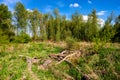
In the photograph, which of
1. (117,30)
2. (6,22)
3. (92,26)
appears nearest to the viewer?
(117,30)

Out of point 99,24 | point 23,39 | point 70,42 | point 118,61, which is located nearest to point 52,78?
point 118,61

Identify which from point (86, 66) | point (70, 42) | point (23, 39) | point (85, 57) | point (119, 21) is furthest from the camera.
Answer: point (119, 21)

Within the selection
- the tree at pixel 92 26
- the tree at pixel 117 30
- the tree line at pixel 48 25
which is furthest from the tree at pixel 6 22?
the tree at pixel 117 30

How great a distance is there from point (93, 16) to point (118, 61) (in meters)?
14.6

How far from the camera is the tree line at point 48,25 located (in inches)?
784

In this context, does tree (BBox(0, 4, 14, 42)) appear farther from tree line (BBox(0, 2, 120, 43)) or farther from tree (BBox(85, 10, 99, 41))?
tree (BBox(85, 10, 99, 41))

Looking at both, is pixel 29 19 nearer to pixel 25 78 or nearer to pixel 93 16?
pixel 93 16

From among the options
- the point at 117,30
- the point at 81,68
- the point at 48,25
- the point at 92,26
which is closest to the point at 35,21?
the point at 48,25

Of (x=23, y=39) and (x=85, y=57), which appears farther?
(x=23, y=39)

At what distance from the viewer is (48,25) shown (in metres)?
23.8

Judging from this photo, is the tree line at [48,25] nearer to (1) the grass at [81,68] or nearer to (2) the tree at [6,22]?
(2) the tree at [6,22]

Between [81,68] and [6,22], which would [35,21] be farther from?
[81,68]

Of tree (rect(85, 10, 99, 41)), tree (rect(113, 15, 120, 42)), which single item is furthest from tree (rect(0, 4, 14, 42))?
tree (rect(113, 15, 120, 42))

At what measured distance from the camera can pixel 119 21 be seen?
20.1 metres
